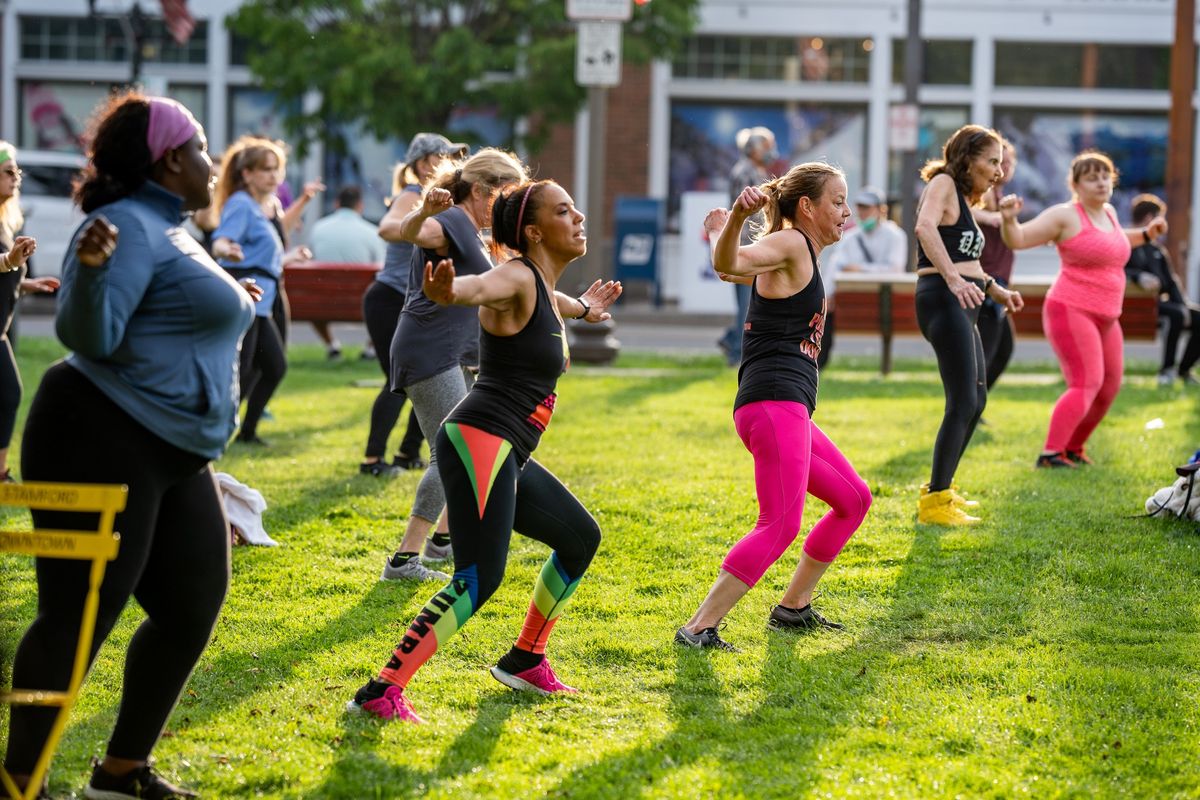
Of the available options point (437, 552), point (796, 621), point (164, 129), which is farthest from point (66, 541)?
point (437, 552)

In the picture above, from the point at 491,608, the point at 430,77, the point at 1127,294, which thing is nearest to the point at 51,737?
the point at 491,608

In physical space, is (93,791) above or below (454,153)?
below

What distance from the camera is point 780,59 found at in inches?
1135

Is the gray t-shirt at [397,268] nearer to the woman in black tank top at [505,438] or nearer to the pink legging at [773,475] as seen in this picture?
the pink legging at [773,475]

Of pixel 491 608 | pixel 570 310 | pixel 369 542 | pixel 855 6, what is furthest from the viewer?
Answer: pixel 855 6

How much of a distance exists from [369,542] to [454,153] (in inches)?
78.6

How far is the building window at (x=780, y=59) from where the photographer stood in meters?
28.8

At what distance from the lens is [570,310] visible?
5363 mm

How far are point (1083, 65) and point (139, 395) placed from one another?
27.8 metres

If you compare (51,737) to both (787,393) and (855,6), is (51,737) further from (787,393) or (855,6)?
(855,6)

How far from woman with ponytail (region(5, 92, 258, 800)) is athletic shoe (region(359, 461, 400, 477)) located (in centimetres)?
528

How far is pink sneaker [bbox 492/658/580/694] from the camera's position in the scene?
512 cm

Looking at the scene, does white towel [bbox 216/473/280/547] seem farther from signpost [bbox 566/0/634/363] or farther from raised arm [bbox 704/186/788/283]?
signpost [bbox 566/0/634/363]

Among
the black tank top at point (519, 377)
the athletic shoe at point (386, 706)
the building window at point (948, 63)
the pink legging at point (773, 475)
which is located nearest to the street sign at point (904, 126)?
the building window at point (948, 63)
